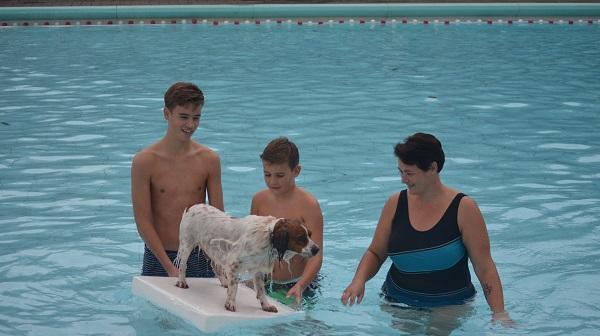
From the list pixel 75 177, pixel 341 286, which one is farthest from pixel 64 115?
pixel 341 286

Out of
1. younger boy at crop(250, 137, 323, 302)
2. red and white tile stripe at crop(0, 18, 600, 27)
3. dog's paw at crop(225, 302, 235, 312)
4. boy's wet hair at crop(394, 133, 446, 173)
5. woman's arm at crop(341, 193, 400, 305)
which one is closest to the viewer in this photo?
dog's paw at crop(225, 302, 235, 312)

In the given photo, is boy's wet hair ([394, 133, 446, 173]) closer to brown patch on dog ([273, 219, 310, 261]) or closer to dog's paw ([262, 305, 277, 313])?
brown patch on dog ([273, 219, 310, 261])

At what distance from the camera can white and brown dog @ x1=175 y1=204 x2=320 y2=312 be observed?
3.62 m

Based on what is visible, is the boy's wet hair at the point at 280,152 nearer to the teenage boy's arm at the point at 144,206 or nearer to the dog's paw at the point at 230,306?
the teenage boy's arm at the point at 144,206

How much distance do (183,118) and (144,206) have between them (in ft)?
1.54

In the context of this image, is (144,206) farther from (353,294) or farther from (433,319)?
(433,319)

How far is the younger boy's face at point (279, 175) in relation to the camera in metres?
4.32

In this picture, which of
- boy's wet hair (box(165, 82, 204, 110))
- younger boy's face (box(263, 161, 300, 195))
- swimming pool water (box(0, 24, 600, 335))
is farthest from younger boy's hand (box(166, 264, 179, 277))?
boy's wet hair (box(165, 82, 204, 110))

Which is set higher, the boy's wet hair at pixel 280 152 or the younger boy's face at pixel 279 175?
the boy's wet hair at pixel 280 152

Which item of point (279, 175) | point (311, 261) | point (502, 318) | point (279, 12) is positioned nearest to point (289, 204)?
point (279, 175)

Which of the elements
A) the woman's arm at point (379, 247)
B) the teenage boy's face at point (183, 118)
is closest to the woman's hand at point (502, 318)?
the woman's arm at point (379, 247)

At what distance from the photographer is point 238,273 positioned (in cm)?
380

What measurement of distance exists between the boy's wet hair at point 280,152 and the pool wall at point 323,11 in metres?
17.9

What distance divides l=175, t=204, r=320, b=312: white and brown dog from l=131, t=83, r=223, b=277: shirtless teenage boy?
377 mm
